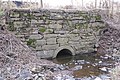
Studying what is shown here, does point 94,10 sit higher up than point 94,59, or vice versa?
point 94,10

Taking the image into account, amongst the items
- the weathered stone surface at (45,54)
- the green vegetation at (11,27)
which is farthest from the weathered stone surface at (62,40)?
the green vegetation at (11,27)

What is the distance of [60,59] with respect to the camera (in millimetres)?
7586

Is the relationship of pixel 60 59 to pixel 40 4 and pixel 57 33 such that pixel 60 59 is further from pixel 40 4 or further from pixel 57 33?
pixel 40 4

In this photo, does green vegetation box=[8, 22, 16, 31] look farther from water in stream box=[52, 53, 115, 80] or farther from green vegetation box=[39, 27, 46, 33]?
water in stream box=[52, 53, 115, 80]

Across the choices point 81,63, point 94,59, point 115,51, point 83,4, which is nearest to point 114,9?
point 83,4

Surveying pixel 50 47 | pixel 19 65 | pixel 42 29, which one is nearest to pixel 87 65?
pixel 50 47

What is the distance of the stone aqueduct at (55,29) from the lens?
22.6ft

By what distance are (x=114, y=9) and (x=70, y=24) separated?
303 cm

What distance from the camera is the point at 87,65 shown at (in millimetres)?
6934

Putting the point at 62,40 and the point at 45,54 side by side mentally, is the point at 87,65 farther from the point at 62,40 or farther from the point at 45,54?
the point at 45,54

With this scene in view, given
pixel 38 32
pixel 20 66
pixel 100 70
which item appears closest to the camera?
pixel 20 66

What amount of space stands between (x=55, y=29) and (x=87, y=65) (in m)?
1.57

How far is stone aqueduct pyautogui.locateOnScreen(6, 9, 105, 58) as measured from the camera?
22.6 ft

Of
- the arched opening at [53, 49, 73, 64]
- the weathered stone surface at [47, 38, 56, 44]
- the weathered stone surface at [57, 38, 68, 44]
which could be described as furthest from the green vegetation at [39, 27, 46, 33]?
the arched opening at [53, 49, 73, 64]
